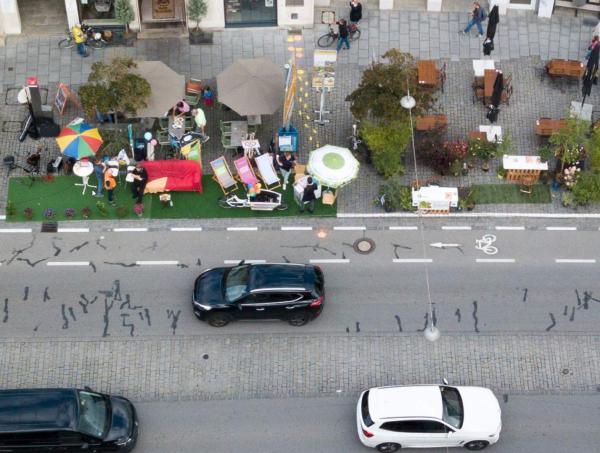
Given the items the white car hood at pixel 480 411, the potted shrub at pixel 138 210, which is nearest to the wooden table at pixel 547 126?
the white car hood at pixel 480 411

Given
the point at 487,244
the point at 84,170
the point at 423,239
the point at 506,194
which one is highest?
the point at 84,170

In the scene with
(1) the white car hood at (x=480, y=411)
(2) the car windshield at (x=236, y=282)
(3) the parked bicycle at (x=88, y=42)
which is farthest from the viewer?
(3) the parked bicycle at (x=88, y=42)

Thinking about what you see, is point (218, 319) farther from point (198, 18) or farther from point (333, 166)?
point (198, 18)

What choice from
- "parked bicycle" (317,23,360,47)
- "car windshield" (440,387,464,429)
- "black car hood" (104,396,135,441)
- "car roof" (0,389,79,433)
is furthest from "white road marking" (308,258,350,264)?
"parked bicycle" (317,23,360,47)

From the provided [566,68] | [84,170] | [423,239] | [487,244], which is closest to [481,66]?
[566,68]

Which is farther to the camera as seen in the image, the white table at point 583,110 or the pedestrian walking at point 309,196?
the white table at point 583,110

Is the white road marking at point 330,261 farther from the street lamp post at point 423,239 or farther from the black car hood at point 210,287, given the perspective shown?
the black car hood at point 210,287

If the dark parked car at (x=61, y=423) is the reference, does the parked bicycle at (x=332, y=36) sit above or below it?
above
